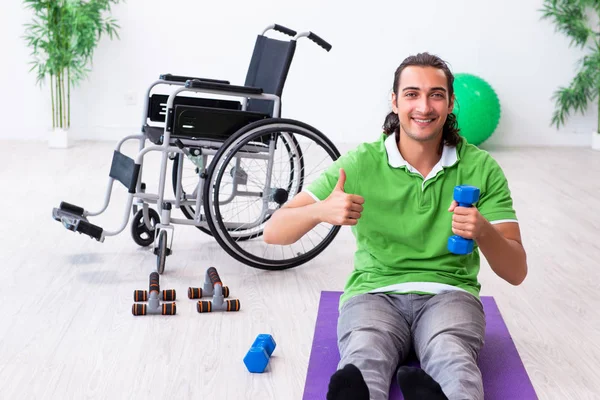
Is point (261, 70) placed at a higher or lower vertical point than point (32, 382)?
higher

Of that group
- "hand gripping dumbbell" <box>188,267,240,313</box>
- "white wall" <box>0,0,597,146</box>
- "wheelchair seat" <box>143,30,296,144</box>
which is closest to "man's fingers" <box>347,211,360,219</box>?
"hand gripping dumbbell" <box>188,267,240,313</box>

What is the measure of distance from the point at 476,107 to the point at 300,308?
3.13m

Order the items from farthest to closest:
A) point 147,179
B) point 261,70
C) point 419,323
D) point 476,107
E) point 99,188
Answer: point 476,107, point 147,179, point 99,188, point 261,70, point 419,323

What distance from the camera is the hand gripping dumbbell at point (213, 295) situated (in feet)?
8.12

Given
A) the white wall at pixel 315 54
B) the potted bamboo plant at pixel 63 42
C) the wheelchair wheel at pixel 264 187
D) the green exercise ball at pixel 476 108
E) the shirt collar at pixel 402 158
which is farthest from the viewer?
the white wall at pixel 315 54

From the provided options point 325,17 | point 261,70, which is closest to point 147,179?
point 261,70

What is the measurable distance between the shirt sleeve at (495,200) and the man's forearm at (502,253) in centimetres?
7

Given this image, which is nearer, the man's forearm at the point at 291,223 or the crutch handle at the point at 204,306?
the man's forearm at the point at 291,223

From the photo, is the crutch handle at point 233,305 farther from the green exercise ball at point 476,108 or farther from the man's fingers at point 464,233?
the green exercise ball at point 476,108

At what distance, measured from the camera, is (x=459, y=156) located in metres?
1.98

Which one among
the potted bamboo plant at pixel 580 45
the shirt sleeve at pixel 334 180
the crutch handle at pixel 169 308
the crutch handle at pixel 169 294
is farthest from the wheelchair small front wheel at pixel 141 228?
the potted bamboo plant at pixel 580 45

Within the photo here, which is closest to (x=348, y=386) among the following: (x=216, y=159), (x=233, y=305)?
(x=233, y=305)

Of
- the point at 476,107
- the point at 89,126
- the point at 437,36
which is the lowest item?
the point at 89,126

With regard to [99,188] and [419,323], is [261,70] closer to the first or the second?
[99,188]
